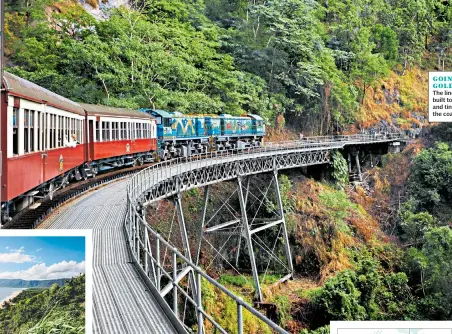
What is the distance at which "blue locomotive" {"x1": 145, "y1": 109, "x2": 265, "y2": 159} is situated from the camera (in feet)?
91.4

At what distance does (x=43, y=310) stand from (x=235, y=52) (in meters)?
38.4

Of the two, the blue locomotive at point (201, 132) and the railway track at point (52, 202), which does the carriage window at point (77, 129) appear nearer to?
the railway track at point (52, 202)

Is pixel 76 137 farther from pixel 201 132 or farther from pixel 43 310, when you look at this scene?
pixel 201 132

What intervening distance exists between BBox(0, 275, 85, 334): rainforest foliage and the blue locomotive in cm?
2185

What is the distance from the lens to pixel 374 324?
1166 cm

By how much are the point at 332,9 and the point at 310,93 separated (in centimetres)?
1522

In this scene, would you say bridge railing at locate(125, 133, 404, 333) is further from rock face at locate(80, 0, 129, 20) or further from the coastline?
rock face at locate(80, 0, 129, 20)

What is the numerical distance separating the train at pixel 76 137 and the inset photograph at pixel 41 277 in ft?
11.2

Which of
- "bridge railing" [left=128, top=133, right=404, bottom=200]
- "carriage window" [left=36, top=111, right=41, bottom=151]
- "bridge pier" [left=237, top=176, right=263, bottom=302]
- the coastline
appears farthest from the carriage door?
the coastline

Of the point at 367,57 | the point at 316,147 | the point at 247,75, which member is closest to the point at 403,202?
the point at 316,147

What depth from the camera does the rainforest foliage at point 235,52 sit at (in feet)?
94.0

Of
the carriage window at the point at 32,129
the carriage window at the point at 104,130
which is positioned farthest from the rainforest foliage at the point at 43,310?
the carriage window at the point at 104,130

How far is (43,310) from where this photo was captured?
5.38m

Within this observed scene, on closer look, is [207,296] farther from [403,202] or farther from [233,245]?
[403,202]
